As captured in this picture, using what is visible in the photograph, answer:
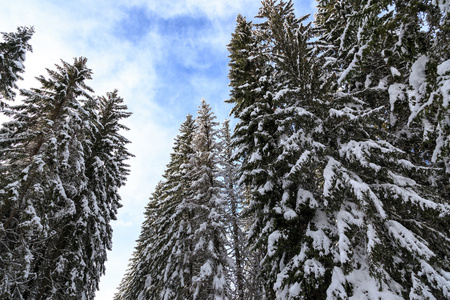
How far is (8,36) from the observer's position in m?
12.4

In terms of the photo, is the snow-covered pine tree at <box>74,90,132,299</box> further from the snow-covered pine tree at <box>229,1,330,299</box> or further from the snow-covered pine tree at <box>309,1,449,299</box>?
the snow-covered pine tree at <box>309,1,449,299</box>

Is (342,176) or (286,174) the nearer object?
(342,176)

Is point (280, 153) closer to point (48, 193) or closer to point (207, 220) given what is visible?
point (207, 220)

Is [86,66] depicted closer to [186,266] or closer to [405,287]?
[186,266]

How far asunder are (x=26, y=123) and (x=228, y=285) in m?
12.5

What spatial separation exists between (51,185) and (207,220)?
7.46 meters

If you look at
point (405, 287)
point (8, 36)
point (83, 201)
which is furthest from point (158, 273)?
point (8, 36)

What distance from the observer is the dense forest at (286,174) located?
5840mm

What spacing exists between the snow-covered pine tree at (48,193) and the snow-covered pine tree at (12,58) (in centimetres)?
110

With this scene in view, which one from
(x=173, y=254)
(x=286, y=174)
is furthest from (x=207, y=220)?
(x=286, y=174)

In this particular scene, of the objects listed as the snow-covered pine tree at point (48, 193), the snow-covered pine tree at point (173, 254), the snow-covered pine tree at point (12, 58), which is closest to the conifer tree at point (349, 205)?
the snow-covered pine tree at point (173, 254)

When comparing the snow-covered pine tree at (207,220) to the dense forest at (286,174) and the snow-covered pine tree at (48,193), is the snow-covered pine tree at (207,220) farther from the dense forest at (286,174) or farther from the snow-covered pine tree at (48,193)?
the snow-covered pine tree at (48,193)

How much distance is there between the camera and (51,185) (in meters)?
10.2

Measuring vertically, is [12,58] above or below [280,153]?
above
